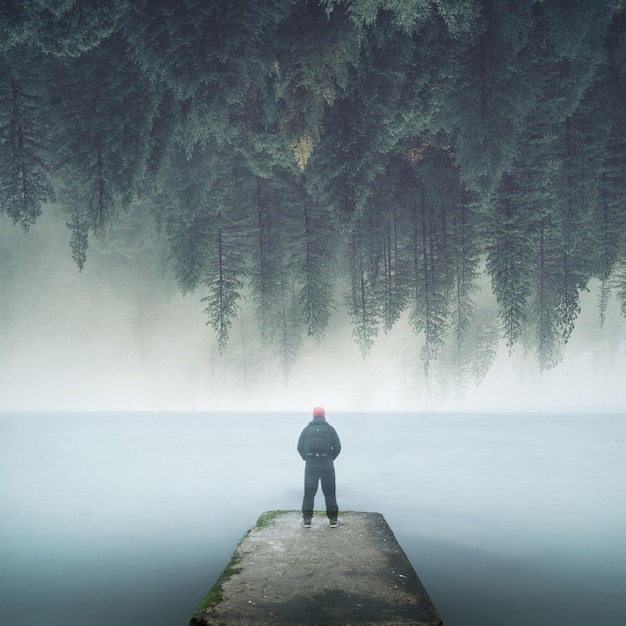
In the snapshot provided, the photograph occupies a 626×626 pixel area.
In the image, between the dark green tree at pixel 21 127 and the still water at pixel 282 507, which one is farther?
the dark green tree at pixel 21 127

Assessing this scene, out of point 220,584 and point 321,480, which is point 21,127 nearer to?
point 321,480

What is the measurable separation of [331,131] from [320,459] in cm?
408

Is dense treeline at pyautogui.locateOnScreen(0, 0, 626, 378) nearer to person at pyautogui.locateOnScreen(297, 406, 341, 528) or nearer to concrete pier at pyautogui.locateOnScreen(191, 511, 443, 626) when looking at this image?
person at pyautogui.locateOnScreen(297, 406, 341, 528)

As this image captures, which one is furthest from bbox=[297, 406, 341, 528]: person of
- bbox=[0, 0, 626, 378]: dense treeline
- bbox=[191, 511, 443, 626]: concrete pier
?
bbox=[0, 0, 626, 378]: dense treeline

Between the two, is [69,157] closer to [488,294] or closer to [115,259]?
[115,259]

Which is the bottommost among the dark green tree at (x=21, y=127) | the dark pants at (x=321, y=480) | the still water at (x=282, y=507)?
the still water at (x=282, y=507)

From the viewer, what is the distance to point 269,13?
5453 millimetres

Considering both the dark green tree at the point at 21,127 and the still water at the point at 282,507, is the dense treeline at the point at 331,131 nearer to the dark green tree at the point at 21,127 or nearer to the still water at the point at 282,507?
the dark green tree at the point at 21,127

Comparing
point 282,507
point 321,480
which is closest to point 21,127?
point 321,480

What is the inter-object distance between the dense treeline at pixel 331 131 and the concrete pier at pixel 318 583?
3945mm

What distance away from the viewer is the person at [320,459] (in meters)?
6.39

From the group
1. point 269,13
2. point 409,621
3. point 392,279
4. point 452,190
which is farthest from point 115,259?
point 409,621

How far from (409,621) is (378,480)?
8.32m

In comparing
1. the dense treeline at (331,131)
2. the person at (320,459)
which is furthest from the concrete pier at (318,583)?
the dense treeline at (331,131)
